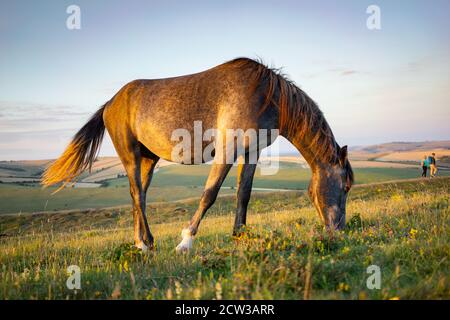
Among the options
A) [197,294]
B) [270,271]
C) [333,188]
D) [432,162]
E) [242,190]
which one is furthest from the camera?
[432,162]

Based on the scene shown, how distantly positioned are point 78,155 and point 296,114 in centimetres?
547

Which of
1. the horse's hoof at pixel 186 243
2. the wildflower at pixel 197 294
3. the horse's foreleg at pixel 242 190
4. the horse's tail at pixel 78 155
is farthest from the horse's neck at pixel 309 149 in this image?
the horse's tail at pixel 78 155

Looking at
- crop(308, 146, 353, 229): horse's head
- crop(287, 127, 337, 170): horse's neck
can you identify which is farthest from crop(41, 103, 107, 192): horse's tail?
Answer: crop(308, 146, 353, 229): horse's head

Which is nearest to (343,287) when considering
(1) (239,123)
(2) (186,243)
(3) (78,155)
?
(2) (186,243)

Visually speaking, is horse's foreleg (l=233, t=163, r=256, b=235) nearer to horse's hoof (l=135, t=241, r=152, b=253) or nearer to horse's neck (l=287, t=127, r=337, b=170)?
horse's neck (l=287, t=127, r=337, b=170)

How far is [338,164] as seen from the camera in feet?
21.2

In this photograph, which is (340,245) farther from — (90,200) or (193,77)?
(90,200)

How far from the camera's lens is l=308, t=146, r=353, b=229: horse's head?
250 inches

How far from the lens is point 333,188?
20.8ft

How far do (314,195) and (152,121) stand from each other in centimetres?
358

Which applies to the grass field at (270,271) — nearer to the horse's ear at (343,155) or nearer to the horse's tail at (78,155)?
the horse's ear at (343,155)

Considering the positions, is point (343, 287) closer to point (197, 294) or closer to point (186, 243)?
point (197, 294)

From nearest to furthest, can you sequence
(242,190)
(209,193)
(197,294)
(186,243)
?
(197,294) → (186,243) → (209,193) → (242,190)
